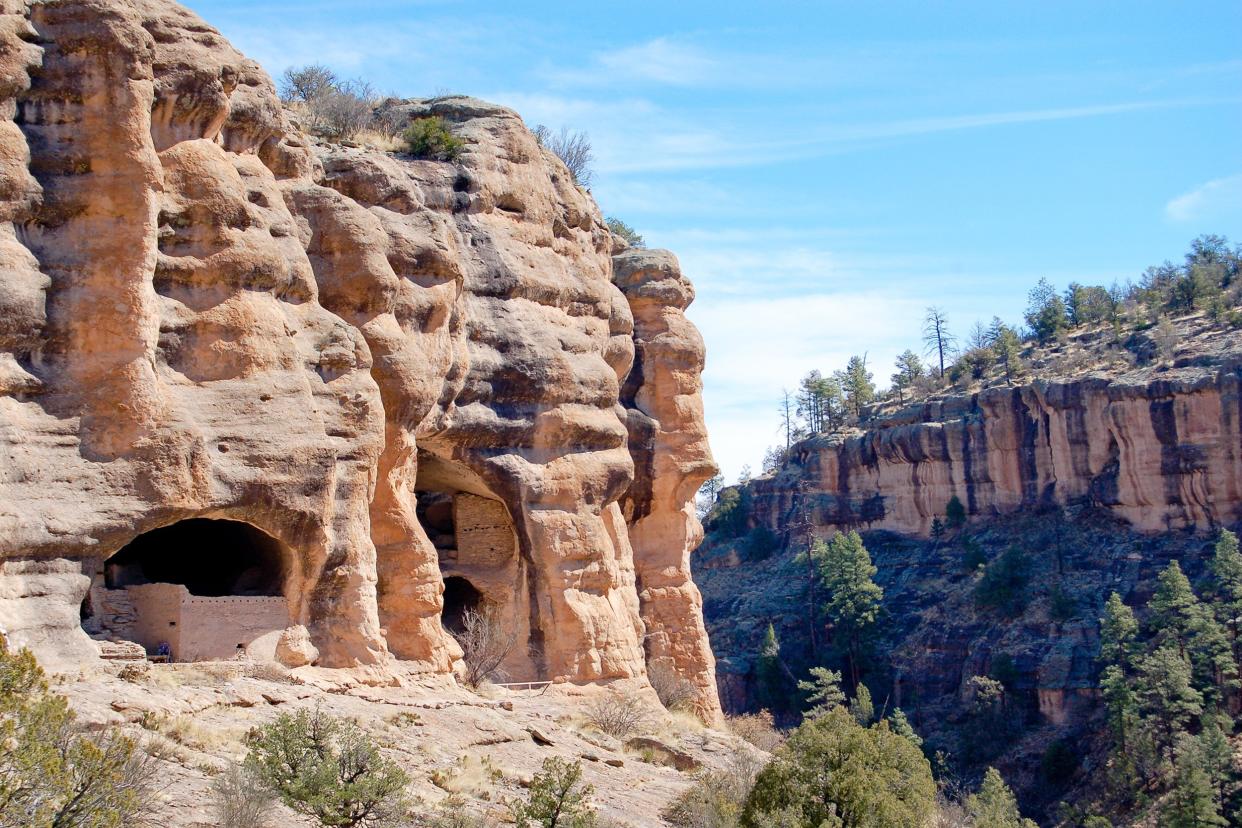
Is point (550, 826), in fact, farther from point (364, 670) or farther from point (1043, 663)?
point (1043, 663)

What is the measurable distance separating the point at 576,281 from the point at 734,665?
41.0m

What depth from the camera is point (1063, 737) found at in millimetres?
62531

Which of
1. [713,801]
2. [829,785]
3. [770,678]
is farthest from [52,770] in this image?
[770,678]

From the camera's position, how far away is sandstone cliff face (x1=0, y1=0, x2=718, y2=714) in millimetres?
23984

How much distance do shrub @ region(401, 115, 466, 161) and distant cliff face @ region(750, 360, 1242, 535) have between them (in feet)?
152

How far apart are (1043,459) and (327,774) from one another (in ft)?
211

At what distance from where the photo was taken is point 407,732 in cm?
2500

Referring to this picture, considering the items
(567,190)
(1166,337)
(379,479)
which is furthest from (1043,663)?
(379,479)

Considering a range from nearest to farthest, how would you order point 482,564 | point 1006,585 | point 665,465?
point 482,564 → point 665,465 → point 1006,585

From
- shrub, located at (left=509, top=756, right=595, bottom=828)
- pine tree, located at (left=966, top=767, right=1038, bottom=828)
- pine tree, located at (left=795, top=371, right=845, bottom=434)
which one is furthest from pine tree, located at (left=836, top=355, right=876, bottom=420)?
shrub, located at (left=509, top=756, right=595, bottom=828)

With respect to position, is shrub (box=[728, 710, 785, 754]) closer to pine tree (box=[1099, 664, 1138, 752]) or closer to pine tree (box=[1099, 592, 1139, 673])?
pine tree (box=[1099, 664, 1138, 752])

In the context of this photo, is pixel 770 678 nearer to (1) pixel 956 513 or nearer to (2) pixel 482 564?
(1) pixel 956 513

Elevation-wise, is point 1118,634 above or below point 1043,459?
below

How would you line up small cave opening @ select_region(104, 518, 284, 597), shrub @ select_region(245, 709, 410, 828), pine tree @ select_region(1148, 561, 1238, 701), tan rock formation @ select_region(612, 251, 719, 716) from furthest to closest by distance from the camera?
pine tree @ select_region(1148, 561, 1238, 701) < tan rock formation @ select_region(612, 251, 719, 716) < small cave opening @ select_region(104, 518, 284, 597) < shrub @ select_region(245, 709, 410, 828)
